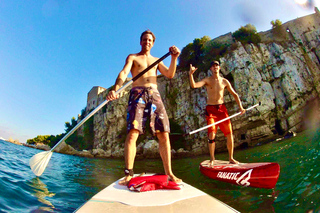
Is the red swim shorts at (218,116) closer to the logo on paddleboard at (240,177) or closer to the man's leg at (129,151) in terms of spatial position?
the logo on paddleboard at (240,177)

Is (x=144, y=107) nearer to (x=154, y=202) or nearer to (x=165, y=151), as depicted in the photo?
(x=165, y=151)

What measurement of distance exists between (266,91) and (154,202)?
73.1 ft

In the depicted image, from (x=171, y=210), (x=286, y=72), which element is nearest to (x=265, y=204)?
(x=171, y=210)

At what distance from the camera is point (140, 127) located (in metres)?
2.28

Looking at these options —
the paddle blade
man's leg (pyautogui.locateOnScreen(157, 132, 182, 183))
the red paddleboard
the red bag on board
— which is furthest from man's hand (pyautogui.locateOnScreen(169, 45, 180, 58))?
the paddle blade

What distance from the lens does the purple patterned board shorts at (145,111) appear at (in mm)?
2283

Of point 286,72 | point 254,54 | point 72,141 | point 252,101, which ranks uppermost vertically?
point 254,54

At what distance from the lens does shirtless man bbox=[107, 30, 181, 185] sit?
2213 millimetres

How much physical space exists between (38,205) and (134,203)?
5.53ft

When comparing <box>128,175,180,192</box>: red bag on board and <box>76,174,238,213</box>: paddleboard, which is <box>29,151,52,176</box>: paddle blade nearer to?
<box>76,174,238,213</box>: paddleboard

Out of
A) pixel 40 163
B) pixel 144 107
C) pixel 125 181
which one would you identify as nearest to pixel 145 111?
pixel 144 107

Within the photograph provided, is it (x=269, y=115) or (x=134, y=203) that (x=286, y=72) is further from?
(x=134, y=203)

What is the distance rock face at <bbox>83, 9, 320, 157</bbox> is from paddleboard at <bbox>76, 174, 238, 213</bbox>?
19.7 metres


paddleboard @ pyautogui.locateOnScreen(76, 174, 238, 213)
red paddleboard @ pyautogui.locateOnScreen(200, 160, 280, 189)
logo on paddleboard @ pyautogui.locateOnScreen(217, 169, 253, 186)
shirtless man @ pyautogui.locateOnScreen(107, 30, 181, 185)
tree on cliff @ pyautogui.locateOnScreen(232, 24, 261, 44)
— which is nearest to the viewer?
paddleboard @ pyautogui.locateOnScreen(76, 174, 238, 213)
